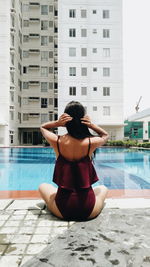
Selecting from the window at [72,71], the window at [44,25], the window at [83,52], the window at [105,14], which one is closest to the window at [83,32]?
the window at [83,52]

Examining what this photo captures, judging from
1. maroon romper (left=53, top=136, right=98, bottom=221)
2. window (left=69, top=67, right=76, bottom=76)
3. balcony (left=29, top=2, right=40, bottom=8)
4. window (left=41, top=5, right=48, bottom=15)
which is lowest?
maroon romper (left=53, top=136, right=98, bottom=221)

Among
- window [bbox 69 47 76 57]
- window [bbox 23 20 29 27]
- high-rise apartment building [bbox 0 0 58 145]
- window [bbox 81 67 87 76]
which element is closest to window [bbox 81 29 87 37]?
window [bbox 69 47 76 57]

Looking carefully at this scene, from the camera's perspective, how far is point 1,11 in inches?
1056

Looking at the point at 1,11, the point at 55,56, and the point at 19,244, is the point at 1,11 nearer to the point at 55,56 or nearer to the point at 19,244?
Result: the point at 55,56

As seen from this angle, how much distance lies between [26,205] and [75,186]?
114 cm

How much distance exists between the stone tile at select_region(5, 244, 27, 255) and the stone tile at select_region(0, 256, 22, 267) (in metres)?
0.07

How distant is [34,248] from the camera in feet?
6.12

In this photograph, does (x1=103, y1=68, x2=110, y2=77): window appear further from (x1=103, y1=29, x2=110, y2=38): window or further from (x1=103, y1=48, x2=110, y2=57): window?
(x1=103, y1=29, x2=110, y2=38): window

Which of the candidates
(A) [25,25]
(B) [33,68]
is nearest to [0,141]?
(B) [33,68]

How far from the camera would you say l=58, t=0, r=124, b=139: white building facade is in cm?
2747

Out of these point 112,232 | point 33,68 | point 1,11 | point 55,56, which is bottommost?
point 112,232

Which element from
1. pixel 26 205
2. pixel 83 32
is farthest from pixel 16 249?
pixel 83 32

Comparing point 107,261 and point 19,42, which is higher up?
point 19,42

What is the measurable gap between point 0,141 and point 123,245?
997 inches
